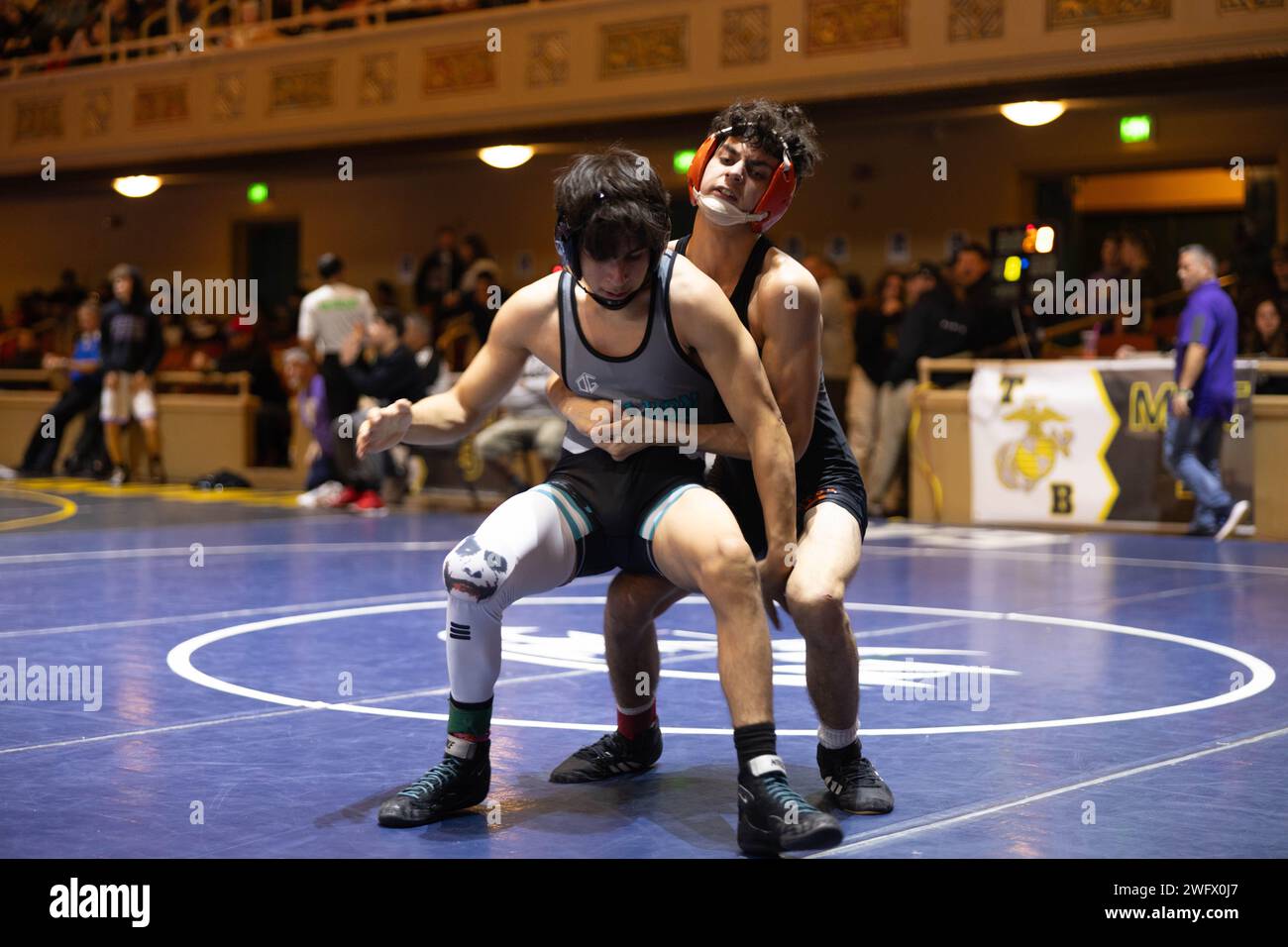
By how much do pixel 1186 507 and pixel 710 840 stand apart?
8257mm

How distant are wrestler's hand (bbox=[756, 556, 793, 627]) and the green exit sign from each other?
36.9 ft

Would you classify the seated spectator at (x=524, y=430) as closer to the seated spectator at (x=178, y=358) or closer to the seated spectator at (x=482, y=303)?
the seated spectator at (x=482, y=303)

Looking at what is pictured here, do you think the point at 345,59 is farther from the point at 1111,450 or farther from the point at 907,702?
the point at 907,702

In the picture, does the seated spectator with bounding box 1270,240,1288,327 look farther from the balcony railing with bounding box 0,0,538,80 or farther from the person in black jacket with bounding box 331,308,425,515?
the balcony railing with bounding box 0,0,538,80

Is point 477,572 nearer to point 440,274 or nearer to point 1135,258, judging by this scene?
point 1135,258

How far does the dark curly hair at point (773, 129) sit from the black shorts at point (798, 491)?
72 centimetres

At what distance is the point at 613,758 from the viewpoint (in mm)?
4191

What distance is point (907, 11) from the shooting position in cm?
1292

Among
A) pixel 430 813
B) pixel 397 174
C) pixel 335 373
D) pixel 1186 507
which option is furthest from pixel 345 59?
pixel 430 813

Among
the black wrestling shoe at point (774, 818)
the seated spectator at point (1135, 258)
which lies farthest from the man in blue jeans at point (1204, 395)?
the black wrestling shoe at point (774, 818)

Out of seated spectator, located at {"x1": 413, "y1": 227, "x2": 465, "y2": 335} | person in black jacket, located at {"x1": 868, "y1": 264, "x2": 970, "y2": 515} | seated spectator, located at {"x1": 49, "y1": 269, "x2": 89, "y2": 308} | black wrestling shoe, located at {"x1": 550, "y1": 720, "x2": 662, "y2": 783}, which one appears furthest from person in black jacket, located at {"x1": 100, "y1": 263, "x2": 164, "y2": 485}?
black wrestling shoe, located at {"x1": 550, "y1": 720, "x2": 662, "y2": 783}

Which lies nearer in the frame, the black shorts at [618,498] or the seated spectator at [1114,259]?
the black shorts at [618,498]

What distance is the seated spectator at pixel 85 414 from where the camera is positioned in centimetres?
1639

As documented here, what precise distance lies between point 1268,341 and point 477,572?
30.0 ft
